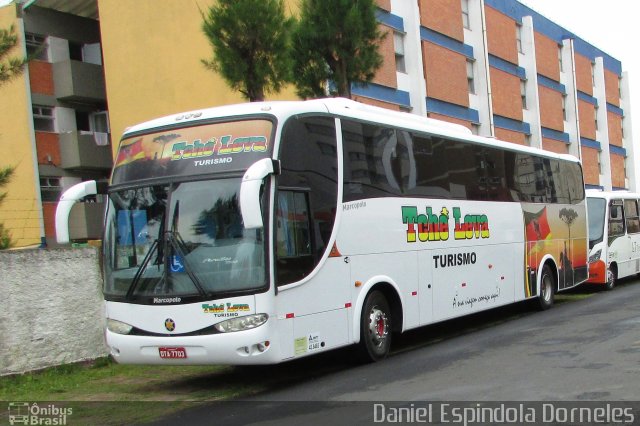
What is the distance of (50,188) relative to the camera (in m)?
27.4

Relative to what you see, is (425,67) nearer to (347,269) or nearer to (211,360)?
(347,269)

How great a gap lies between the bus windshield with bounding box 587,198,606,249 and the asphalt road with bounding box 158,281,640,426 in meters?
7.11

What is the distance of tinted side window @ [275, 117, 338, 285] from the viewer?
28.7 feet

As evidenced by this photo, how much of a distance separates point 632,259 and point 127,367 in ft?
54.2

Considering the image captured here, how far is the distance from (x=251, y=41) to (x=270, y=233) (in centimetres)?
755

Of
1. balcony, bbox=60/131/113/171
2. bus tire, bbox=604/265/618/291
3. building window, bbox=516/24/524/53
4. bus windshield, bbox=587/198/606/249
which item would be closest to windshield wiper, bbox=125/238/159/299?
bus windshield, bbox=587/198/606/249

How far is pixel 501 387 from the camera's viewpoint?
7.77 m

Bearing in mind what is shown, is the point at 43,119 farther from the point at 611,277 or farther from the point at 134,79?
the point at 611,277

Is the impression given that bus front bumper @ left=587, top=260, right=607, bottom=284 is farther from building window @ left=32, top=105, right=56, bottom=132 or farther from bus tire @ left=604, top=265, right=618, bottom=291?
building window @ left=32, top=105, right=56, bottom=132

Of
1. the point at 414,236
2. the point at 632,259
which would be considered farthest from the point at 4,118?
the point at 632,259

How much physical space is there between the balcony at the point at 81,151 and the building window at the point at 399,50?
11.7 metres

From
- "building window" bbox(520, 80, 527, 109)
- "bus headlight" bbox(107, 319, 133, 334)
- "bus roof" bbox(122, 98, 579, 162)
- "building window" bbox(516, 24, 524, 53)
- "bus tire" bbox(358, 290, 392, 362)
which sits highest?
"building window" bbox(516, 24, 524, 53)

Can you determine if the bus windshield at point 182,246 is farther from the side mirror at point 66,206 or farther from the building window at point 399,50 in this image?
the building window at point 399,50

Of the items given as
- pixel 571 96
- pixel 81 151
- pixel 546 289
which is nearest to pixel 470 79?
pixel 571 96
